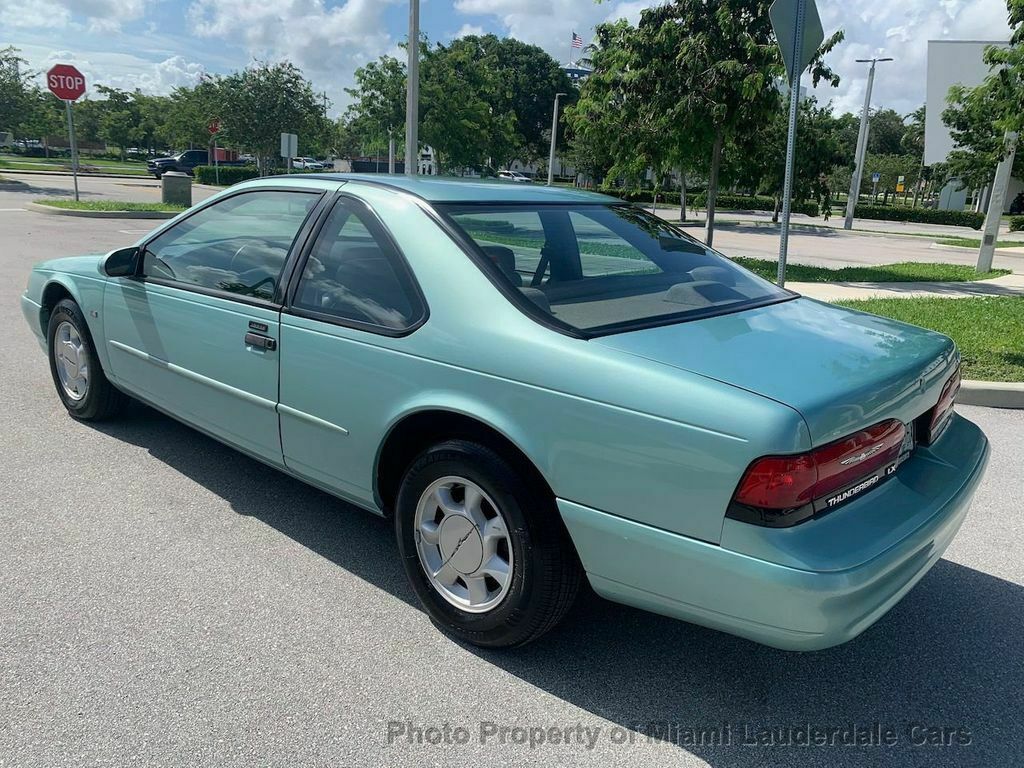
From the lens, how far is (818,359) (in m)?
2.54

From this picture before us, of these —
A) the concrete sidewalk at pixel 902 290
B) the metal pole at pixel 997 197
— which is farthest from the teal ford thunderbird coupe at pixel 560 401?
the metal pole at pixel 997 197

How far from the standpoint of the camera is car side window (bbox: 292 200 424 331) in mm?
2957

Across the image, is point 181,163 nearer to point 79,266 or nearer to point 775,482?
point 79,266

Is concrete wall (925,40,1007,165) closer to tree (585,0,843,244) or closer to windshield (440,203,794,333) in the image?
tree (585,0,843,244)

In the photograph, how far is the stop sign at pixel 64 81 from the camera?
61.4 ft

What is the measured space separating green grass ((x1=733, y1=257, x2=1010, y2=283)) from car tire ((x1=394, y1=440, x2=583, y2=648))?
37.0 ft

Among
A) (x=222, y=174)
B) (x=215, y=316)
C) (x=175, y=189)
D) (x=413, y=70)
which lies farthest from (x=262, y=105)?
(x=215, y=316)

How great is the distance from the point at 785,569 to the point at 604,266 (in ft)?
5.54

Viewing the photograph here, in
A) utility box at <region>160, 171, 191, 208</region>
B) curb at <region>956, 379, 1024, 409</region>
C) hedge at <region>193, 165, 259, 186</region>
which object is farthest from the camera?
hedge at <region>193, 165, 259, 186</region>

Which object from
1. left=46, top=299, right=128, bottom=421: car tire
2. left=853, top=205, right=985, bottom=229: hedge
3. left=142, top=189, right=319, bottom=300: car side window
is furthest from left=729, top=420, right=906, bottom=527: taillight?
left=853, top=205, right=985, bottom=229: hedge

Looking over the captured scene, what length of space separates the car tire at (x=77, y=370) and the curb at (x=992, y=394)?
5.91m

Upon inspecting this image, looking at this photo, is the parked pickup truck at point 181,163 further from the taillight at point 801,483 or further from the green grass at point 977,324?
the taillight at point 801,483

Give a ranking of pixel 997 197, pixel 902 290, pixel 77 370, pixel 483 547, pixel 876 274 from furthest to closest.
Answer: pixel 876 274
pixel 997 197
pixel 902 290
pixel 77 370
pixel 483 547

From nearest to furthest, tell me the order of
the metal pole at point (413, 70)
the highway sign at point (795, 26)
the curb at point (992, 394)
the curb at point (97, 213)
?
1. the curb at point (992, 394)
2. the highway sign at point (795, 26)
3. the metal pole at point (413, 70)
4. the curb at point (97, 213)
